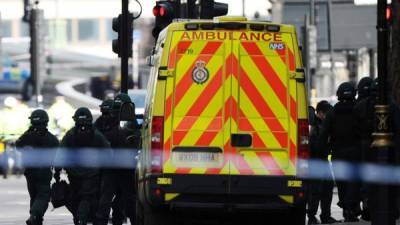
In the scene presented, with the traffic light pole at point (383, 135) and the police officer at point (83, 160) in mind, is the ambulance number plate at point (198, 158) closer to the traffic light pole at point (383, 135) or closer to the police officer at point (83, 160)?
the traffic light pole at point (383, 135)

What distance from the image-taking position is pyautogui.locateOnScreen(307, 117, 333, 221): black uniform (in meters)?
22.4

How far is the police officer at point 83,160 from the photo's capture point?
1955 cm

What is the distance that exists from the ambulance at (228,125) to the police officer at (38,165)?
3467 millimetres

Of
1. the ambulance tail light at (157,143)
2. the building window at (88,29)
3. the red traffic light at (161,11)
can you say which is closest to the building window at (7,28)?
the building window at (88,29)

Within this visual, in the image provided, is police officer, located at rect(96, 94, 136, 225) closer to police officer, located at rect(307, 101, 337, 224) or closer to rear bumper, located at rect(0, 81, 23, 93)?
police officer, located at rect(307, 101, 337, 224)

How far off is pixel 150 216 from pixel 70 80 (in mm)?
104041

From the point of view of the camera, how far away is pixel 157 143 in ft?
54.2

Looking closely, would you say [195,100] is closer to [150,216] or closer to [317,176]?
[150,216]

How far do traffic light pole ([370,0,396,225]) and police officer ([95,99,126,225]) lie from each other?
5.37 m

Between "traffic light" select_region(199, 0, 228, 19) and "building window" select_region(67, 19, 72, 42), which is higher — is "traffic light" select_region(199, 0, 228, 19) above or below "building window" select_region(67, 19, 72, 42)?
above

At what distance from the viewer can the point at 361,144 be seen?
20203mm

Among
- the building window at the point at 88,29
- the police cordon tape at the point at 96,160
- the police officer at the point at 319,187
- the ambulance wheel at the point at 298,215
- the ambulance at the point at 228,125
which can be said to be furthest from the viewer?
the building window at the point at 88,29

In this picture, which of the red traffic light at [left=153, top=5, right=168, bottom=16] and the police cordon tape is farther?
the red traffic light at [left=153, top=5, right=168, bottom=16]

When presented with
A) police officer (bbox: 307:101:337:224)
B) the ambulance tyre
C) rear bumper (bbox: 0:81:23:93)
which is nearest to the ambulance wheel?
the ambulance tyre
